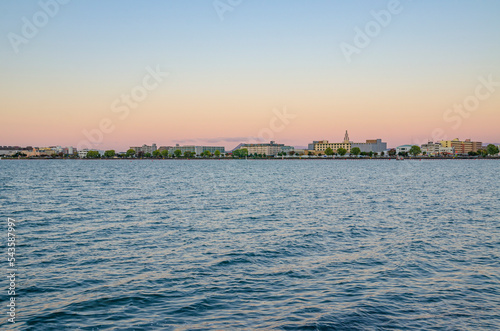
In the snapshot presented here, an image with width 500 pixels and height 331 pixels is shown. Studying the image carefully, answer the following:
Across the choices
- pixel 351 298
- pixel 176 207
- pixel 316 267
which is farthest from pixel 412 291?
pixel 176 207

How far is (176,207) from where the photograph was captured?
4125 centimetres

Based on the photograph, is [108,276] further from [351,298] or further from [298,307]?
[351,298]

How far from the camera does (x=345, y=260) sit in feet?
65.5

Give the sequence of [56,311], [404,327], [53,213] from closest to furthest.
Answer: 1. [404,327]
2. [56,311]
3. [53,213]

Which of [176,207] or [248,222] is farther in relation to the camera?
[176,207]

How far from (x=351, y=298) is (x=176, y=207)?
2866cm

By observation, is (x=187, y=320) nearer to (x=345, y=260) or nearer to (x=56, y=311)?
(x=56, y=311)

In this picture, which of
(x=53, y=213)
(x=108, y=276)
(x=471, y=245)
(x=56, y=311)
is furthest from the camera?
(x=53, y=213)

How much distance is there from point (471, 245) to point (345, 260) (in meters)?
8.41

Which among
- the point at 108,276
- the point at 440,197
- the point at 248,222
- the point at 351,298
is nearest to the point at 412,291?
the point at 351,298
